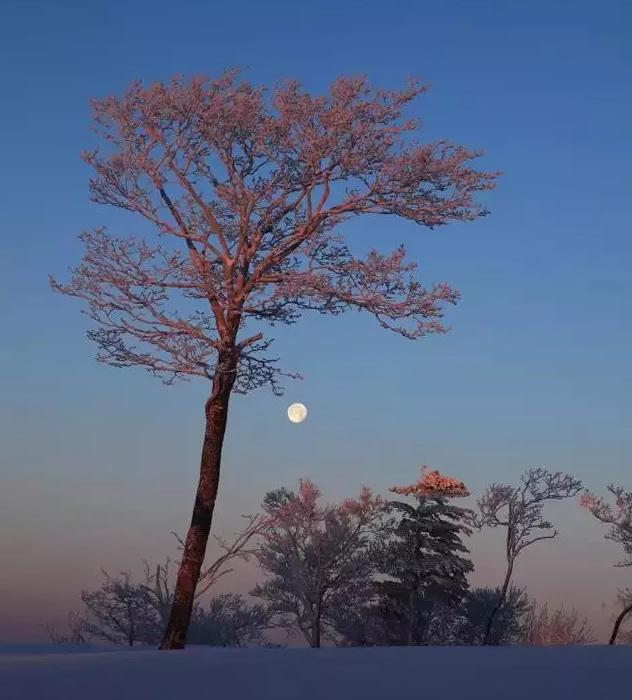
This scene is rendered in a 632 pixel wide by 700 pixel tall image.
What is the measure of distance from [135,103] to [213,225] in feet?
7.57

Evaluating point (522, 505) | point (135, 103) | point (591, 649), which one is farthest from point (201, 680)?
point (522, 505)

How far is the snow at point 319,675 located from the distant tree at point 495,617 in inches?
1079

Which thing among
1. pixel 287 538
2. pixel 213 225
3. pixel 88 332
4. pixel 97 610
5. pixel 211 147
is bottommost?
pixel 97 610

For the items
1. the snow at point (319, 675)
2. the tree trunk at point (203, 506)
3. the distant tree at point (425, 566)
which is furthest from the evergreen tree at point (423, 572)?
the snow at point (319, 675)

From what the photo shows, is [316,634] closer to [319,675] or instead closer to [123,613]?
[123,613]

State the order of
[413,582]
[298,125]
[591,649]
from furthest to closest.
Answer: [413,582], [298,125], [591,649]

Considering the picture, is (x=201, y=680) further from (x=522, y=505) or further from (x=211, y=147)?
(x=522, y=505)

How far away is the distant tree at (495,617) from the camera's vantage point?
31609mm

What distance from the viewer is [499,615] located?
33.4 m

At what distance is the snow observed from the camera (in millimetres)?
3244

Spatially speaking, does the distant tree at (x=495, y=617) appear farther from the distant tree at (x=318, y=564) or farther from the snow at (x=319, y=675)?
the snow at (x=319, y=675)

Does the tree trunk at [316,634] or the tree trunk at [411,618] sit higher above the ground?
the tree trunk at [411,618]

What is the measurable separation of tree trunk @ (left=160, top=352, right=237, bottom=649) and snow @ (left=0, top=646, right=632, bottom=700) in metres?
8.75

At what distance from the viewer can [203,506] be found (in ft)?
44.2
